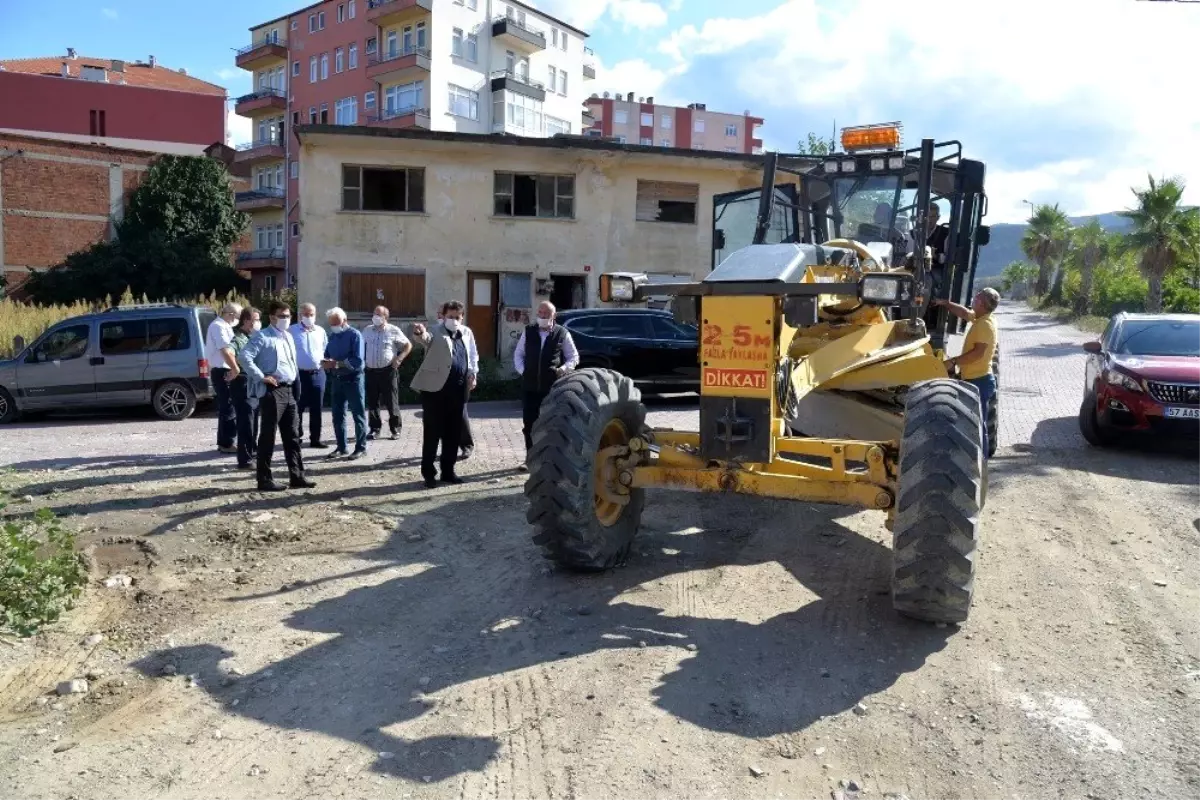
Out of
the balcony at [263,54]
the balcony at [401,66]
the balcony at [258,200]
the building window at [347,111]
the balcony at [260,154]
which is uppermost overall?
the balcony at [263,54]

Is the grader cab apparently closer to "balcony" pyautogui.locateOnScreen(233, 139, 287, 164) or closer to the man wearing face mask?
the man wearing face mask

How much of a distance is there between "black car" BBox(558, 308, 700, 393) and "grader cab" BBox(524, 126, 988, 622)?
24.8ft

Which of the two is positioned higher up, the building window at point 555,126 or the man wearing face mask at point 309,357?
the building window at point 555,126

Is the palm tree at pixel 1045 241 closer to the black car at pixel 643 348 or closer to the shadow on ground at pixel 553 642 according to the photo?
the black car at pixel 643 348

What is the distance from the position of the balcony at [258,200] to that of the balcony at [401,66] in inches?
312

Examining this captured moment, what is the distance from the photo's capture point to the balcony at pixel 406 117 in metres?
47.8

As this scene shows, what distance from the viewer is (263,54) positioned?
56.5 m

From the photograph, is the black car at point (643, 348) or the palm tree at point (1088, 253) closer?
the black car at point (643, 348)

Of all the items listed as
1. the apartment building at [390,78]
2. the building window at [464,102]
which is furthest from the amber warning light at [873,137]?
the building window at [464,102]

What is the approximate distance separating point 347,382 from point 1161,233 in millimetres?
30939

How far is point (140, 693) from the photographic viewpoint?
4.54 m

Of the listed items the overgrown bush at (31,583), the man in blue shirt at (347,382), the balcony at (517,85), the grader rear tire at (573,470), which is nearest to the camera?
the overgrown bush at (31,583)

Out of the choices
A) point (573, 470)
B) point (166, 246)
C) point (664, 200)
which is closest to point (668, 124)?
point (166, 246)

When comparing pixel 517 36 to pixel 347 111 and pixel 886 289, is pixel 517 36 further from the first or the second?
pixel 886 289
